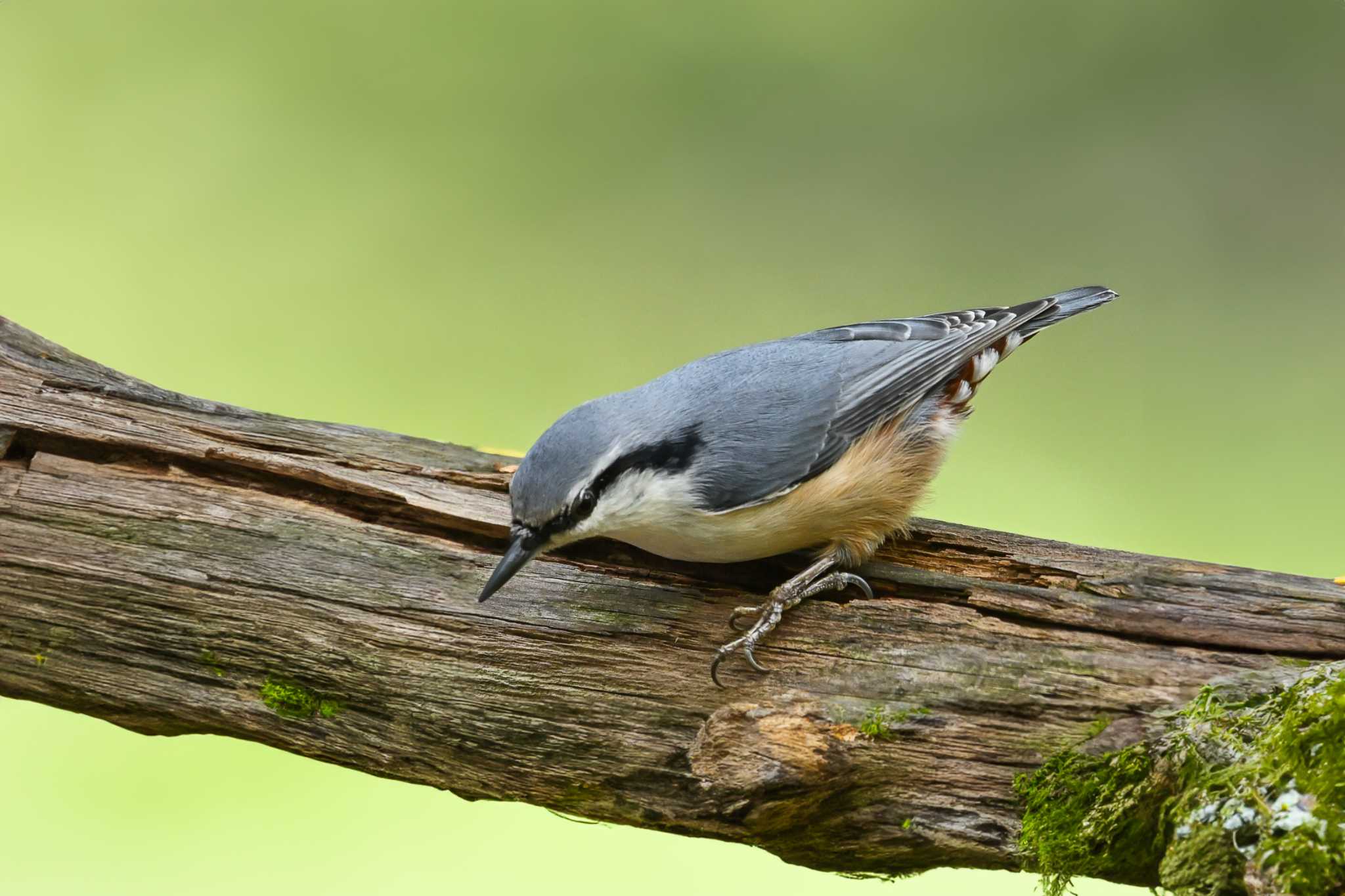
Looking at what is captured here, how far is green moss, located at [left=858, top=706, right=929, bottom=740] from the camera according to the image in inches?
86.0

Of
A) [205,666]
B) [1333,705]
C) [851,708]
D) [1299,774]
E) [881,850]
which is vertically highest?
[1333,705]

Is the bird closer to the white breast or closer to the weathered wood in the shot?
the white breast

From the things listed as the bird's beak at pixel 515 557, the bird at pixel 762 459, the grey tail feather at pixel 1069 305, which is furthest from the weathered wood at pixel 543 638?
the grey tail feather at pixel 1069 305

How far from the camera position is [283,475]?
9.18ft

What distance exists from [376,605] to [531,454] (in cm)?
58

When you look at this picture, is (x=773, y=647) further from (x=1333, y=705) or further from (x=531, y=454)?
(x=1333, y=705)

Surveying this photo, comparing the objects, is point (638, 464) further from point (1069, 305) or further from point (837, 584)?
point (1069, 305)

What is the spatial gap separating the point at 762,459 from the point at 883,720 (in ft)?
1.93

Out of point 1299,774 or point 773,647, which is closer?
point 1299,774

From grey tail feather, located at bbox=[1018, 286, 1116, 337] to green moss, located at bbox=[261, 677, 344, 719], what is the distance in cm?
191

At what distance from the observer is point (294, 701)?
8.33 feet

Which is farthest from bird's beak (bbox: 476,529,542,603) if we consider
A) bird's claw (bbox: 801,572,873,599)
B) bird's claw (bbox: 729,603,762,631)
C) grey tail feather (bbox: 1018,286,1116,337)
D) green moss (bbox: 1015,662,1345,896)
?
grey tail feather (bbox: 1018,286,1116,337)

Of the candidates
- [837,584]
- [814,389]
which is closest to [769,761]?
[837,584]

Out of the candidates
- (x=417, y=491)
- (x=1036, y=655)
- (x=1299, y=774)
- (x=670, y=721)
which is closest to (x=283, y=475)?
(x=417, y=491)
